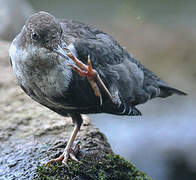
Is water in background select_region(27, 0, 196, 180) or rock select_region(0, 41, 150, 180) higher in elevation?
rock select_region(0, 41, 150, 180)

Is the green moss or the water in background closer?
the green moss

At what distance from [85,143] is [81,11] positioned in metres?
6.61

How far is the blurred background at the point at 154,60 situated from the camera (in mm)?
6688

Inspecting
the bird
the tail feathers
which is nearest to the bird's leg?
the bird

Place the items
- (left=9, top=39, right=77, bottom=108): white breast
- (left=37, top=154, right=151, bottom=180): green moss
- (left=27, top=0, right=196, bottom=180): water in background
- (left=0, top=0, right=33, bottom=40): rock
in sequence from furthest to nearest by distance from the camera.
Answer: (left=0, top=0, right=33, bottom=40): rock
(left=27, top=0, right=196, bottom=180): water in background
(left=37, top=154, right=151, bottom=180): green moss
(left=9, top=39, right=77, bottom=108): white breast

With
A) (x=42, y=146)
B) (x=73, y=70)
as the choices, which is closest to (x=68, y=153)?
(x=42, y=146)

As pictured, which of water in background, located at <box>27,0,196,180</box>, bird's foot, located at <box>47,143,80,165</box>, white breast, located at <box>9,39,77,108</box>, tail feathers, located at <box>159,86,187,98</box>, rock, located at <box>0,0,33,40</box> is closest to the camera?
white breast, located at <box>9,39,77,108</box>

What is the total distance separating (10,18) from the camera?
26.8 ft

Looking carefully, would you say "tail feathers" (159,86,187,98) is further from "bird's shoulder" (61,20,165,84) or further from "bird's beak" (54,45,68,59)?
"bird's beak" (54,45,68,59)

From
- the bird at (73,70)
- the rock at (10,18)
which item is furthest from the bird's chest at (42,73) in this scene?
the rock at (10,18)

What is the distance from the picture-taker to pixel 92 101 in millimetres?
3475

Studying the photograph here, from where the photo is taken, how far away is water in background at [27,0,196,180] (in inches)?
263

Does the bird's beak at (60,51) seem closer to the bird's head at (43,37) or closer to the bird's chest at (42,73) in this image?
the bird's head at (43,37)

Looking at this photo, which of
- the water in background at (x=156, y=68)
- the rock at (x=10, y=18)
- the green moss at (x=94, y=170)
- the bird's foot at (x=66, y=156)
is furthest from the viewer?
the rock at (x=10, y=18)
